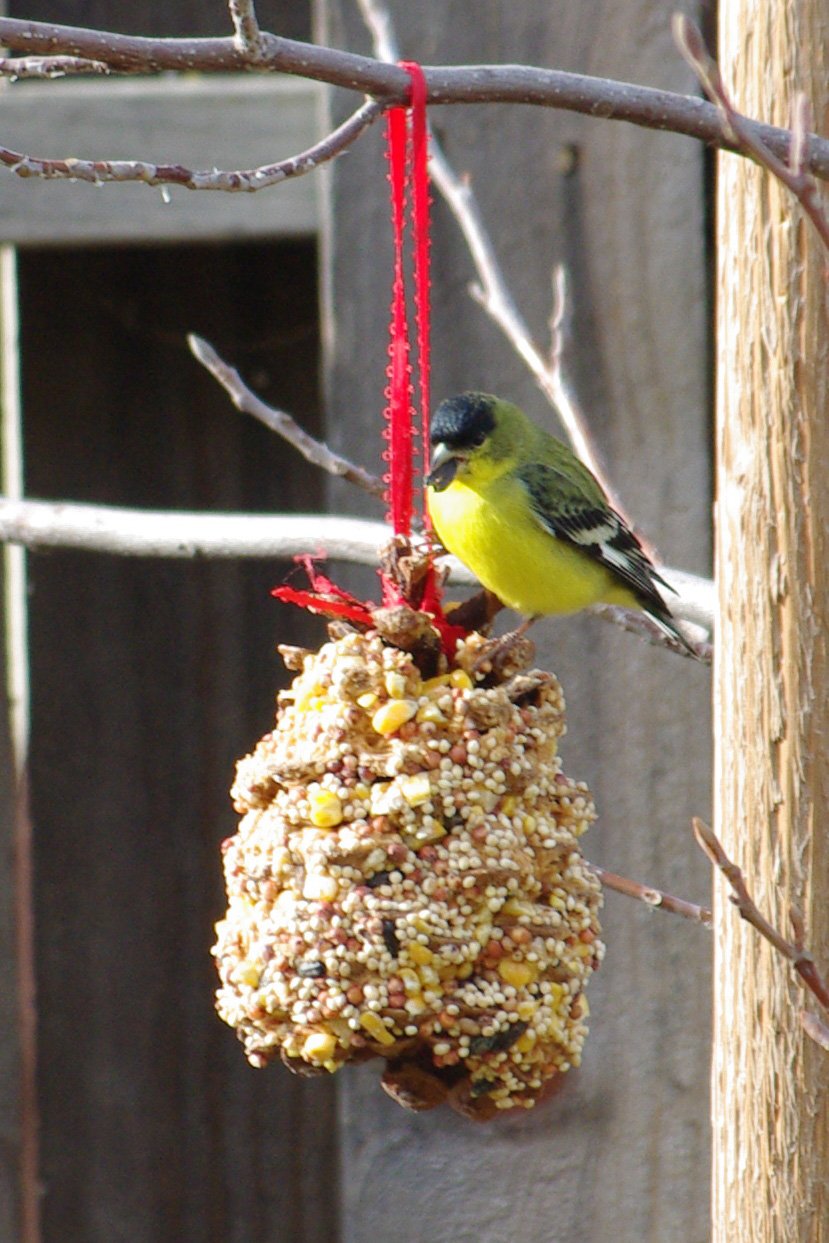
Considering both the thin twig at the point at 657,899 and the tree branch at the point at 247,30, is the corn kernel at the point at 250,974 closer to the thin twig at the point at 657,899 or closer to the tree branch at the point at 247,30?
the thin twig at the point at 657,899

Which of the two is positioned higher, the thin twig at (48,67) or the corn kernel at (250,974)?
the thin twig at (48,67)

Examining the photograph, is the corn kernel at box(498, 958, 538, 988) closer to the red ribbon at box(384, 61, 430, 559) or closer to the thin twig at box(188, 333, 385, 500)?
the red ribbon at box(384, 61, 430, 559)

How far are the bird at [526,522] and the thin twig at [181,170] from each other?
2.94ft

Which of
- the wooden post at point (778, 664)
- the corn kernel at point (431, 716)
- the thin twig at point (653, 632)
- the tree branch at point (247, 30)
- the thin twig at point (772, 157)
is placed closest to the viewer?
the thin twig at point (772, 157)

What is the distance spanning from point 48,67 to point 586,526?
1559 mm

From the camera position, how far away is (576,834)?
218cm

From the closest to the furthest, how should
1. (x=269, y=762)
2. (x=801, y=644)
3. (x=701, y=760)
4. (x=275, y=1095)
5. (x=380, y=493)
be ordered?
(x=801, y=644)
(x=269, y=762)
(x=380, y=493)
(x=701, y=760)
(x=275, y=1095)

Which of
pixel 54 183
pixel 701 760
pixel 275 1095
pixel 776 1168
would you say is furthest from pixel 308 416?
pixel 776 1168

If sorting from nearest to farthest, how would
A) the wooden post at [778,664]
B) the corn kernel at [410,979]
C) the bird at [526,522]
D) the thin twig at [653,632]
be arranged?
the wooden post at [778,664] < the corn kernel at [410,979] < the thin twig at [653,632] < the bird at [526,522]

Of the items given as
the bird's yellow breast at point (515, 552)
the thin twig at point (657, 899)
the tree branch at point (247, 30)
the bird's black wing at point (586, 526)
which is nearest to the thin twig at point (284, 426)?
the bird's yellow breast at point (515, 552)

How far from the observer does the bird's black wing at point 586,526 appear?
2984 millimetres

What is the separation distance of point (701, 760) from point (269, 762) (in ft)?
3.45

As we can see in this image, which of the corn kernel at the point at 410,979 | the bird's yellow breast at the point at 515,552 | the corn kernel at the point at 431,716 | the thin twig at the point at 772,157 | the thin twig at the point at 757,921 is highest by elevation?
the thin twig at the point at 772,157

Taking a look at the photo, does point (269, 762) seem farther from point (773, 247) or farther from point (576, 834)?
point (773, 247)
